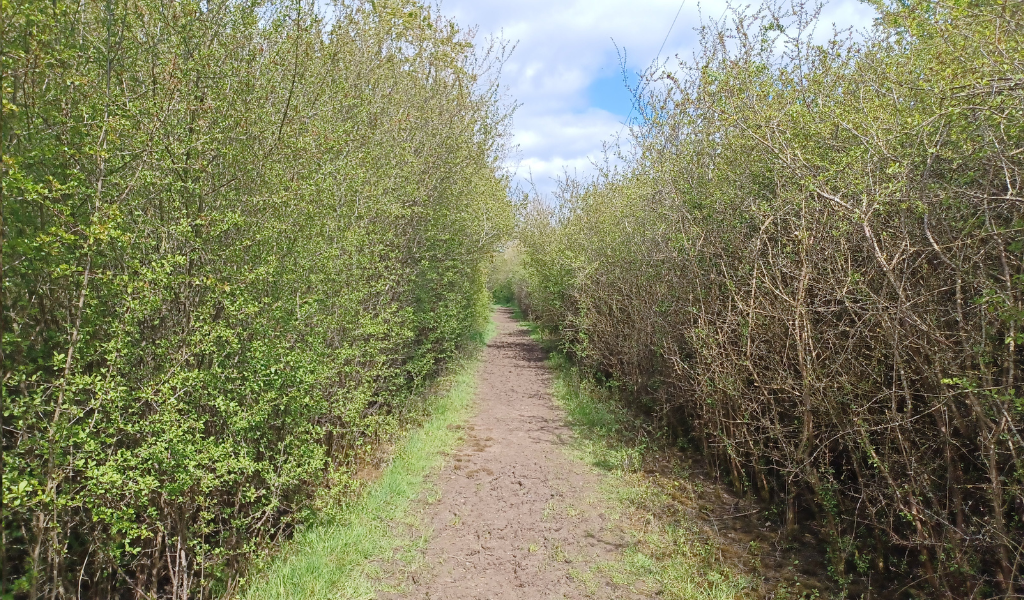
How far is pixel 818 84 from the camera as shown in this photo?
13.6 ft

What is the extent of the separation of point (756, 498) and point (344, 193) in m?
4.92

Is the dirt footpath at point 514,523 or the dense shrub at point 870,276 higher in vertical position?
the dense shrub at point 870,276

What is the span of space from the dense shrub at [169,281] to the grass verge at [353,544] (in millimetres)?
234

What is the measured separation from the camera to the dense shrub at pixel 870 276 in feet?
9.08

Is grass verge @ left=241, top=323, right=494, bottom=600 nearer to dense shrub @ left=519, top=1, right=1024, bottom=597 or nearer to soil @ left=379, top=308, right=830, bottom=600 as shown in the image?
soil @ left=379, top=308, right=830, bottom=600

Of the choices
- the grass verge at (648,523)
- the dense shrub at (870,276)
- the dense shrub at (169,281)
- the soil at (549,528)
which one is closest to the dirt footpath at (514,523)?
the soil at (549,528)

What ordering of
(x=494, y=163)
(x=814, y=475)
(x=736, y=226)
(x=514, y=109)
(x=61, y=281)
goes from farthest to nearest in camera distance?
1. (x=494, y=163)
2. (x=514, y=109)
3. (x=736, y=226)
4. (x=814, y=475)
5. (x=61, y=281)

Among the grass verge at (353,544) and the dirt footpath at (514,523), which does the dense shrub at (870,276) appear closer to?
the dirt footpath at (514,523)

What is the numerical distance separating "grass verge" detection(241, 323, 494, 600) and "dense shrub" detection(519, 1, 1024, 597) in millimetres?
3162

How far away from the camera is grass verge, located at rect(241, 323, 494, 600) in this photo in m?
3.58

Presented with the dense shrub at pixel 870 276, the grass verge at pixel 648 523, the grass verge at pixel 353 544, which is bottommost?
the grass verge at pixel 648 523

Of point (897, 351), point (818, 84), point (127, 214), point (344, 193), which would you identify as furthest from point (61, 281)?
point (818, 84)

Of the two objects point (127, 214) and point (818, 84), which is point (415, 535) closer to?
point (127, 214)

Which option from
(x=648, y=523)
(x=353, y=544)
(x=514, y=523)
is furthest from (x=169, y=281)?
(x=648, y=523)
